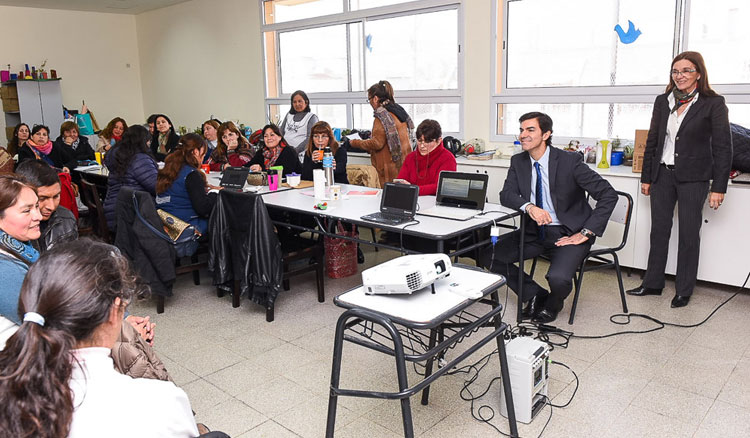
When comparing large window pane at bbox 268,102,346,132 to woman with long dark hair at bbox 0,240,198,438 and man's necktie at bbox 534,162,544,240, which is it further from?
woman with long dark hair at bbox 0,240,198,438

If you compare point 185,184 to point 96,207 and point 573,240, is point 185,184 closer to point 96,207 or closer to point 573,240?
point 96,207

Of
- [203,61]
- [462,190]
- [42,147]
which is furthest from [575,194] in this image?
[203,61]

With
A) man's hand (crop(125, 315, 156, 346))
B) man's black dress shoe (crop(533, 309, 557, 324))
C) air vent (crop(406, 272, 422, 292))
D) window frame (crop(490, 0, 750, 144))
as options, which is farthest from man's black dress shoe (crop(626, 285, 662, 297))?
man's hand (crop(125, 315, 156, 346))

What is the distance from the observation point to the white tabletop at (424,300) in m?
1.81

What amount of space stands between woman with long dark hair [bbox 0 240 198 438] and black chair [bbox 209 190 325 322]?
217 centimetres

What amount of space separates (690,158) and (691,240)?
0.51 m

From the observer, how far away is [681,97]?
3.56m

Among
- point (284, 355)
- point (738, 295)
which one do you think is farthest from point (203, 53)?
point (738, 295)

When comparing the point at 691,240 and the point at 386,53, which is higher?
the point at 386,53

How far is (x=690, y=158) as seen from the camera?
3.56 meters

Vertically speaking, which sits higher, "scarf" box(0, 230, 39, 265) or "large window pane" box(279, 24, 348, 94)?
"large window pane" box(279, 24, 348, 94)

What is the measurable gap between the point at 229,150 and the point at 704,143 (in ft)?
12.5

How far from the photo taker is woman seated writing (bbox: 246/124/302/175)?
4762mm

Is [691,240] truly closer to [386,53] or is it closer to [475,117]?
[475,117]
